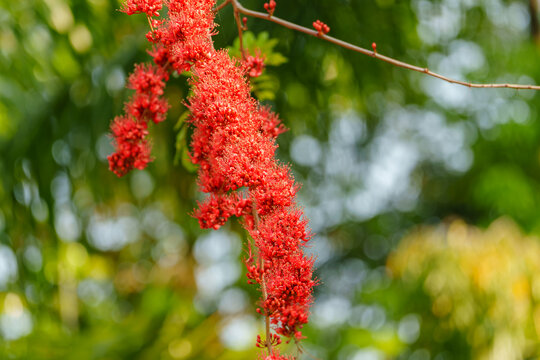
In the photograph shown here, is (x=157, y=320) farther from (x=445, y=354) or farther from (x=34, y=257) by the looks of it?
(x=445, y=354)

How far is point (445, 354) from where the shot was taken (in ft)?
9.81

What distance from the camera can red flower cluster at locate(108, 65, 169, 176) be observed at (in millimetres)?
744

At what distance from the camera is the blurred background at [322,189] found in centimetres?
182

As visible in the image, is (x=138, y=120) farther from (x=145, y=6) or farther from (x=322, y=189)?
(x=322, y=189)

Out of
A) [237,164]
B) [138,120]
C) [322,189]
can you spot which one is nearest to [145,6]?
[138,120]

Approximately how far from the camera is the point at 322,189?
3307 millimetres

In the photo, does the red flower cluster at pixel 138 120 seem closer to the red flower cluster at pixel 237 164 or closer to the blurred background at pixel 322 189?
the red flower cluster at pixel 237 164

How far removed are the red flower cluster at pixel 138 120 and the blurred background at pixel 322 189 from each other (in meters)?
0.25

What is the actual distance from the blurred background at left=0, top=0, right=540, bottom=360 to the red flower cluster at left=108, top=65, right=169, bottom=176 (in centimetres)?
25

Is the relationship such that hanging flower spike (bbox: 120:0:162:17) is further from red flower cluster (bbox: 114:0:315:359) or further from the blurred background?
the blurred background

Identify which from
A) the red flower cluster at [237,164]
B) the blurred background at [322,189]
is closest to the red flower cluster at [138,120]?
the red flower cluster at [237,164]

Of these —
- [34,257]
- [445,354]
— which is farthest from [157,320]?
[445,354]

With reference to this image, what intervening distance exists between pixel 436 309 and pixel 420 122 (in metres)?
2.17

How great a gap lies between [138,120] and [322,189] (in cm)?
260
